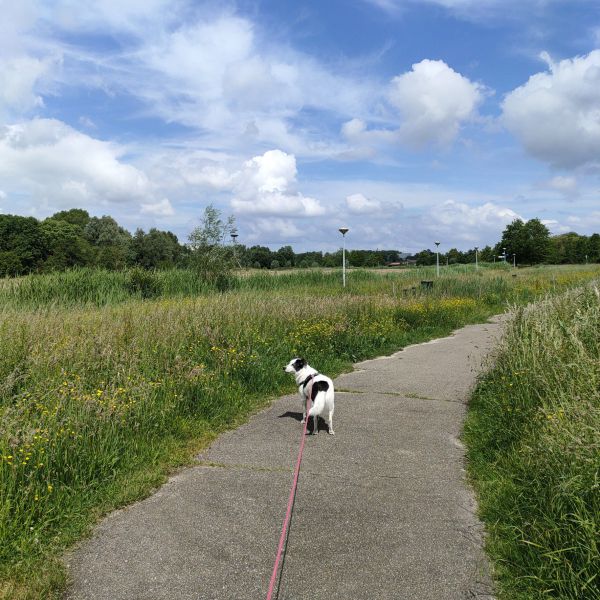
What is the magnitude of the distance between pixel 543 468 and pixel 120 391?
404 cm

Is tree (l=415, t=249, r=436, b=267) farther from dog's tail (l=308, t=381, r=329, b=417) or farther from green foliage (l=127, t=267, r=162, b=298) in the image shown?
dog's tail (l=308, t=381, r=329, b=417)

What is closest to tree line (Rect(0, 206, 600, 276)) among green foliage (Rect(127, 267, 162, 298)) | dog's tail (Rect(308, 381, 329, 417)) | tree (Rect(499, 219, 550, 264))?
tree (Rect(499, 219, 550, 264))

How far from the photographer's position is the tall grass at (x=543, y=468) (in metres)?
2.63

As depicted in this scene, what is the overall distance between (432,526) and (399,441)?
5.93 ft

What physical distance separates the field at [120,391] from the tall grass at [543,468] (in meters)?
2.77

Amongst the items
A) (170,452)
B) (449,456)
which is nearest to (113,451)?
(170,452)

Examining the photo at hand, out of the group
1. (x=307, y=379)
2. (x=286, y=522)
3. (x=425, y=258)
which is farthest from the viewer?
(x=425, y=258)

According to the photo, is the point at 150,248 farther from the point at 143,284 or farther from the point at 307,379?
→ the point at 307,379

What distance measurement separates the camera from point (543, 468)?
3.42 m

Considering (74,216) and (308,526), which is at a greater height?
(74,216)

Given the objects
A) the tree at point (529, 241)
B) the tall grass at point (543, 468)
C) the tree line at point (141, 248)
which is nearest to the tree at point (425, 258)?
the tree line at point (141, 248)

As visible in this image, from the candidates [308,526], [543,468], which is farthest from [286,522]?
[543,468]

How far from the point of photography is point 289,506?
3.65m

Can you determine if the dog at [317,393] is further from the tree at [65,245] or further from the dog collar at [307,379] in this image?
the tree at [65,245]
